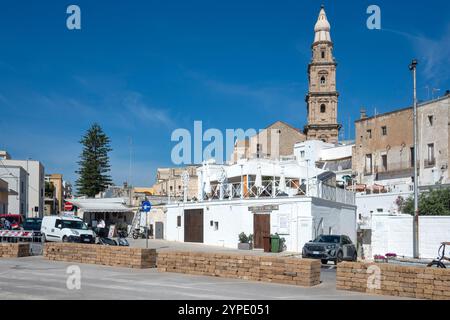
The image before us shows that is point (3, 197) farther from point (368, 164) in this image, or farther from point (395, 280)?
point (395, 280)

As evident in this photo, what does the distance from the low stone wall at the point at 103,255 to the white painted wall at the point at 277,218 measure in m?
13.9

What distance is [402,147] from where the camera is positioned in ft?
204

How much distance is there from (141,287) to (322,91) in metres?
86.2

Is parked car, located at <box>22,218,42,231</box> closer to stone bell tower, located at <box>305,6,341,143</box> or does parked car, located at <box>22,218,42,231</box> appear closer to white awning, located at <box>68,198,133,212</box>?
white awning, located at <box>68,198,133,212</box>

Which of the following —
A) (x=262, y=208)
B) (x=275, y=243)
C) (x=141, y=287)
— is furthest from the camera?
(x=262, y=208)

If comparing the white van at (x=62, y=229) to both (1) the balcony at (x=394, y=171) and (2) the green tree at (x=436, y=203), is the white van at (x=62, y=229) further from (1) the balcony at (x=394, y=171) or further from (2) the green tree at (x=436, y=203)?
(1) the balcony at (x=394, y=171)

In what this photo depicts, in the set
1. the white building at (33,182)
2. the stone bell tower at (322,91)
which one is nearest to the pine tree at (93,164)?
the white building at (33,182)

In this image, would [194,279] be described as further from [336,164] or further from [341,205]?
[336,164]

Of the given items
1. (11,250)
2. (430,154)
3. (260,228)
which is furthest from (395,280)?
(430,154)

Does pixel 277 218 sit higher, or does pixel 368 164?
pixel 368 164

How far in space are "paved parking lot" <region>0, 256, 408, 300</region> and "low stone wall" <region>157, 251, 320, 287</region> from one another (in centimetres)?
35

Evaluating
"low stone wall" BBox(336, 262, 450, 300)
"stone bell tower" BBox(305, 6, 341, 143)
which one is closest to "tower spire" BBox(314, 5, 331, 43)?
"stone bell tower" BBox(305, 6, 341, 143)
